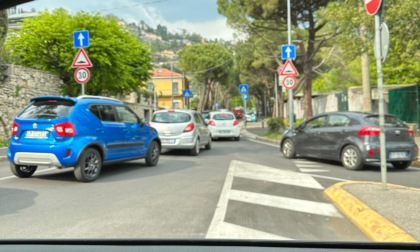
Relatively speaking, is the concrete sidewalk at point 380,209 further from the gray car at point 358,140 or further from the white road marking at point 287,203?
the gray car at point 358,140

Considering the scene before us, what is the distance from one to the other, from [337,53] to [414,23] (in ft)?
82.1

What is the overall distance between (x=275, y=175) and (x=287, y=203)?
2.78 meters

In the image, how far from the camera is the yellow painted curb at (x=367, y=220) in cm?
427

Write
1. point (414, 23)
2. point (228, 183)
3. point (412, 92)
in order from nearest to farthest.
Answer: point (228, 183) < point (414, 23) < point (412, 92)

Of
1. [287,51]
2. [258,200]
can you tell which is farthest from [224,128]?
[258,200]

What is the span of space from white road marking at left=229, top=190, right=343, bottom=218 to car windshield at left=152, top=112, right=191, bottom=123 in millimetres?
6620

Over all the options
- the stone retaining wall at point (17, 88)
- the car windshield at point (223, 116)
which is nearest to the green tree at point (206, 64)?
the car windshield at point (223, 116)

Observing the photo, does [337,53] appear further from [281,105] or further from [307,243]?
[307,243]

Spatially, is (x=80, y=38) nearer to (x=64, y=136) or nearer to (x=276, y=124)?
(x=64, y=136)

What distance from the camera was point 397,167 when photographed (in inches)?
406

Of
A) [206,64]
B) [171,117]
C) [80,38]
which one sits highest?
[206,64]

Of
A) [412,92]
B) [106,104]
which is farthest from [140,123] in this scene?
→ [412,92]

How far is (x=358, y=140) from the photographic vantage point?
32.3 feet

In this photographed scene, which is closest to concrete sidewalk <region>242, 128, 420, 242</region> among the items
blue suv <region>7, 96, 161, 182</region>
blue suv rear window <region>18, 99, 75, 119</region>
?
blue suv <region>7, 96, 161, 182</region>
